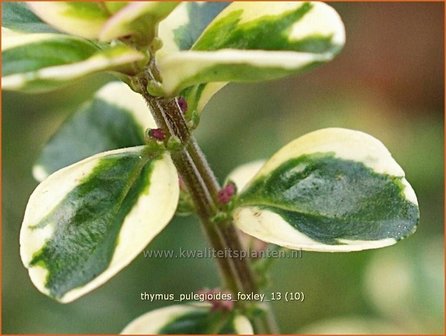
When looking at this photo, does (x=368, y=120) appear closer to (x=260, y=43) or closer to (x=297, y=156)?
(x=297, y=156)

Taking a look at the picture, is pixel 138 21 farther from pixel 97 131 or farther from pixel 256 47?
pixel 97 131

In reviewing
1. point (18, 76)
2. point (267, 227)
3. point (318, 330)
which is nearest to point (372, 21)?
point (318, 330)

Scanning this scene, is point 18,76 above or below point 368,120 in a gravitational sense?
above

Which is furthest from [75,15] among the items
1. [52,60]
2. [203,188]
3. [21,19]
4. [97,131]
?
[97,131]

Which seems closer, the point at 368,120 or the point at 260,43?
the point at 260,43

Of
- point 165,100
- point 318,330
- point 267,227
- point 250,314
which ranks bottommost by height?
point 318,330

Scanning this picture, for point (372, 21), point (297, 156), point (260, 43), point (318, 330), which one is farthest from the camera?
point (372, 21)

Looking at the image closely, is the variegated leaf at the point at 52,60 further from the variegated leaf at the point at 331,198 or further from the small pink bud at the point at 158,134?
the variegated leaf at the point at 331,198
